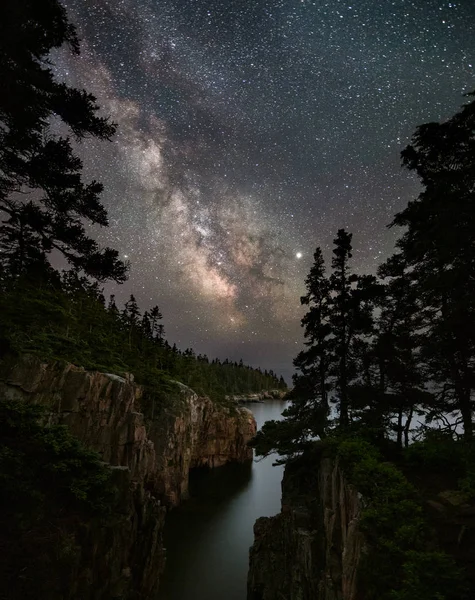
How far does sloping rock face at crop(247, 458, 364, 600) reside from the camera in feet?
31.3

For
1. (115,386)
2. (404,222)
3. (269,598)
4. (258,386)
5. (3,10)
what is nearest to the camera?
(3,10)

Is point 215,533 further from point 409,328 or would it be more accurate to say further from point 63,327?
point 409,328

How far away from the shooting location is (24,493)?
29.9 feet

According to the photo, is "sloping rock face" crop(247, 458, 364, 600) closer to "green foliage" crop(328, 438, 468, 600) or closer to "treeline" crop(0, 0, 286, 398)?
"green foliage" crop(328, 438, 468, 600)

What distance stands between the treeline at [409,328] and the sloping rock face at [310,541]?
7.45 ft

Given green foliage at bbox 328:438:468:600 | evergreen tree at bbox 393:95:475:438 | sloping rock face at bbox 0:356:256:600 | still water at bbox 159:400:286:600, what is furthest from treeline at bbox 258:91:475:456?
still water at bbox 159:400:286:600

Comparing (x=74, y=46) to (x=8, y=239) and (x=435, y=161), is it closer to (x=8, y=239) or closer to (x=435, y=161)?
(x=8, y=239)

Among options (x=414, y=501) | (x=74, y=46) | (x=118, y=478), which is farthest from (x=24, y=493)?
(x=74, y=46)

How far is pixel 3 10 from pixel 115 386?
Answer: 2005cm

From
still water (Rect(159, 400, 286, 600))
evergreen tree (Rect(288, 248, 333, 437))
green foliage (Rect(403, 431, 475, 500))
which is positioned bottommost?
still water (Rect(159, 400, 286, 600))

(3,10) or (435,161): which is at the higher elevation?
(435,161)

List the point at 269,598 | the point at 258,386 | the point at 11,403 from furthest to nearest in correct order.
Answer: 1. the point at 258,386
2. the point at 269,598
3. the point at 11,403

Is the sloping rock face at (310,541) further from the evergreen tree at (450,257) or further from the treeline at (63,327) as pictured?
the treeline at (63,327)

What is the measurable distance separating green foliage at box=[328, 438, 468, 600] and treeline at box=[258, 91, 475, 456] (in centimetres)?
445
